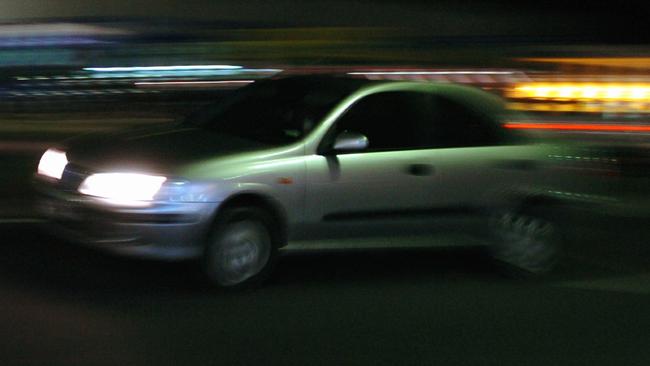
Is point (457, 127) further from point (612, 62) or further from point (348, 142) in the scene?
point (612, 62)

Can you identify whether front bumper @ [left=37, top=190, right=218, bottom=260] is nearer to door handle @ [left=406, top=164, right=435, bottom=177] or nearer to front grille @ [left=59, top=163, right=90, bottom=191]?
front grille @ [left=59, top=163, right=90, bottom=191]

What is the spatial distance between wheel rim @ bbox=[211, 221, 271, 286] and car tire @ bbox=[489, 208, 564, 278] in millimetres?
1847

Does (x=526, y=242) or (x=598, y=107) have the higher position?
(x=598, y=107)

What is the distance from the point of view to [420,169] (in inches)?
251

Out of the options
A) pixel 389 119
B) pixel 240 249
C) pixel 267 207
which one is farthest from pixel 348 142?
pixel 240 249

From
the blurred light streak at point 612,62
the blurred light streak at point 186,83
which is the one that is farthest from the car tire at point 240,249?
the blurred light streak at point 186,83

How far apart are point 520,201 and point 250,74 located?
11.0m

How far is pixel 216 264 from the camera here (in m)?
5.76

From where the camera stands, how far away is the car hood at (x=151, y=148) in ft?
18.5

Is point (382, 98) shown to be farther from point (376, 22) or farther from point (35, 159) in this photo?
point (376, 22)

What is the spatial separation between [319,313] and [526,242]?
2050 millimetres

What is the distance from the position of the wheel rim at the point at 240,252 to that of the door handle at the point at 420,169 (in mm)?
1148

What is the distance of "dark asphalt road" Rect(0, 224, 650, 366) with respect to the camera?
4848 mm

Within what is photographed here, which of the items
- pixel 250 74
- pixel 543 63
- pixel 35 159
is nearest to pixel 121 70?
pixel 250 74
